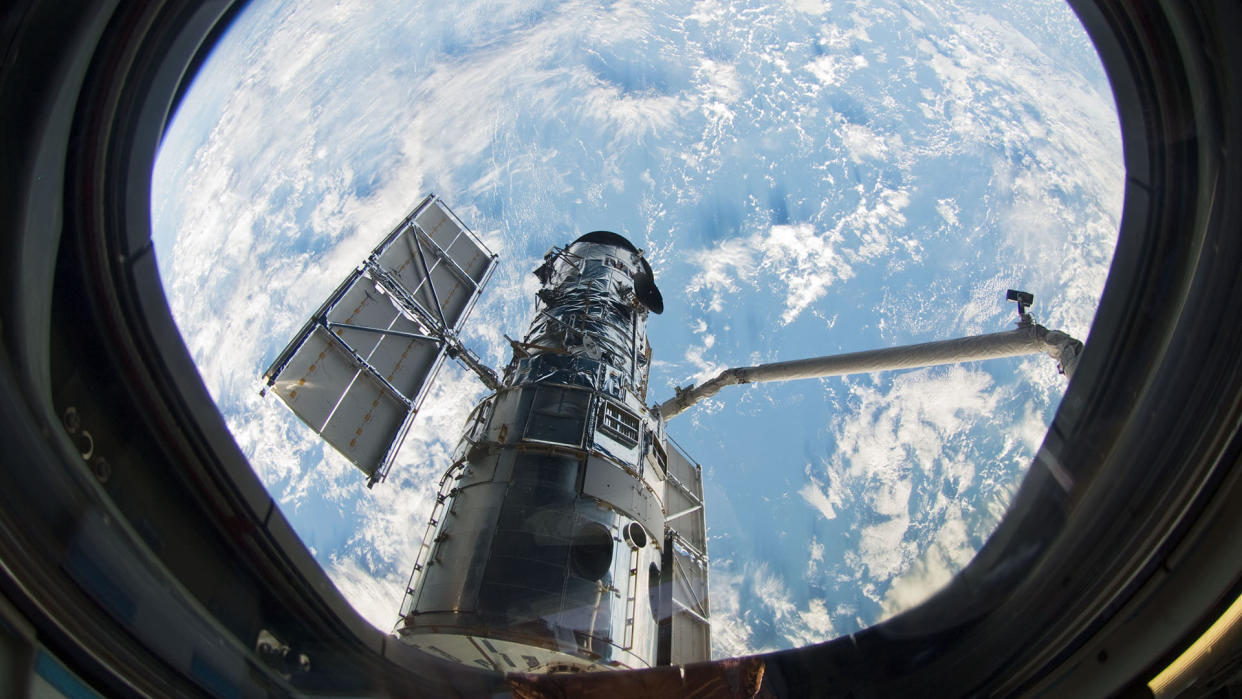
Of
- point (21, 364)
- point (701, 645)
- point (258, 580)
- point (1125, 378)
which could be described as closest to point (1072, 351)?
point (701, 645)

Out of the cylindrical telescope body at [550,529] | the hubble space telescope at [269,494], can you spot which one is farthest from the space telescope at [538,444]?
the hubble space telescope at [269,494]

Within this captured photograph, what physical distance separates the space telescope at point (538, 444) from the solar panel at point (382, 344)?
0.03 meters

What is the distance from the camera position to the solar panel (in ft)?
39.6

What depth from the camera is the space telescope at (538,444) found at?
8336 mm

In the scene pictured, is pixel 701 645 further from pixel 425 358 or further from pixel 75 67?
pixel 75 67

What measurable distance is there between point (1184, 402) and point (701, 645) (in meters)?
12.1

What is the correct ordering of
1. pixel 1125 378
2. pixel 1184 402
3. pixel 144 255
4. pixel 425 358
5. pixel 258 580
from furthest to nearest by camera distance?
pixel 425 358 < pixel 258 580 < pixel 144 255 < pixel 1125 378 < pixel 1184 402

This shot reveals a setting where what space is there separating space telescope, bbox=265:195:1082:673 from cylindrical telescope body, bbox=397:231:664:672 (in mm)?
27

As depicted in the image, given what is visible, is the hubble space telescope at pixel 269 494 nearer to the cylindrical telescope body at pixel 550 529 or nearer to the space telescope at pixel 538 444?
the cylindrical telescope body at pixel 550 529

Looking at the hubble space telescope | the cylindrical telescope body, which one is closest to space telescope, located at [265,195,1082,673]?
the cylindrical telescope body

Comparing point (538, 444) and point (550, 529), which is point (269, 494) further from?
point (538, 444)

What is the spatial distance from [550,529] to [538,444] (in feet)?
5.61

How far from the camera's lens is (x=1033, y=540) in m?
3.00

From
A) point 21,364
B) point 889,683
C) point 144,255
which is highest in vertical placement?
point 144,255
